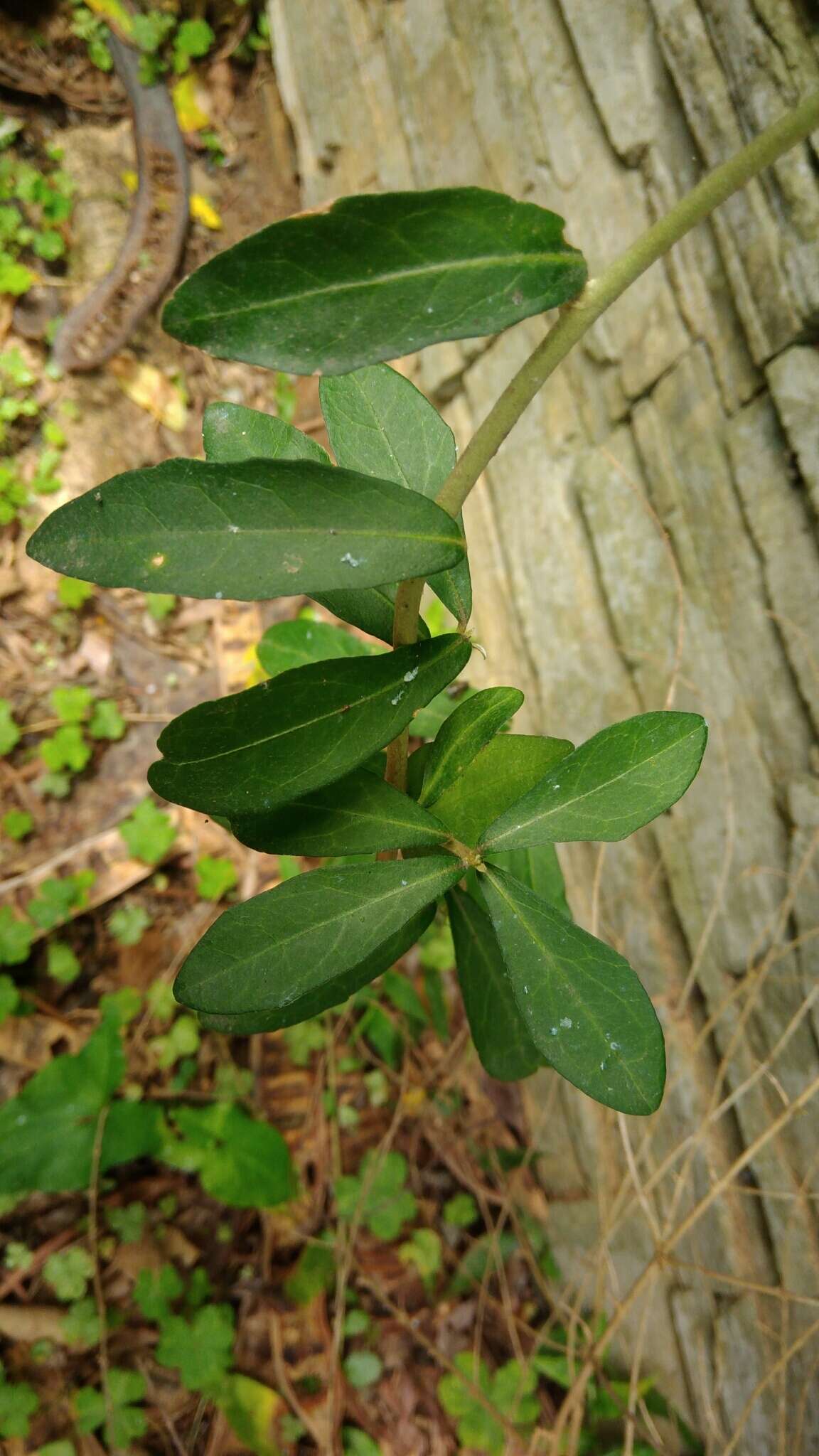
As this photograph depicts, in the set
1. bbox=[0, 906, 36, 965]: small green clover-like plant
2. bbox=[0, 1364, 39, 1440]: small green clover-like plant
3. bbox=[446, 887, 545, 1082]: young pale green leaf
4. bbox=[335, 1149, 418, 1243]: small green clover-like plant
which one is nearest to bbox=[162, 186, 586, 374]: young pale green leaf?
bbox=[446, 887, 545, 1082]: young pale green leaf

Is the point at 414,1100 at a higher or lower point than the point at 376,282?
lower

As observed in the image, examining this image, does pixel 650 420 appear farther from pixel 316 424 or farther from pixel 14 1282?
pixel 14 1282

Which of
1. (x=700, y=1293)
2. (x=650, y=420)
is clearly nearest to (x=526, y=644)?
(x=650, y=420)

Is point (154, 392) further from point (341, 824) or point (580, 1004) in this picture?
point (580, 1004)

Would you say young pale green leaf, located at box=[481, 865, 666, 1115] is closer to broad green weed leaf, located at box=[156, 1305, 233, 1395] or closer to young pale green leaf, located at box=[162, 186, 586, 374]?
young pale green leaf, located at box=[162, 186, 586, 374]

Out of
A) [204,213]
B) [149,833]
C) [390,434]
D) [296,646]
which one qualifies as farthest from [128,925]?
[204,213]

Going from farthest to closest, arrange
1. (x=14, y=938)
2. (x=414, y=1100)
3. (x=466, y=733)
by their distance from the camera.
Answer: (x=14, y=938) < (x=414, y=1100) < (x=466, y=733)

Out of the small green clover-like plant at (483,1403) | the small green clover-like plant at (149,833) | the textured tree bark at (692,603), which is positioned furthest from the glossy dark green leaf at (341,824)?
the small green clover-like plant at (149,833)
